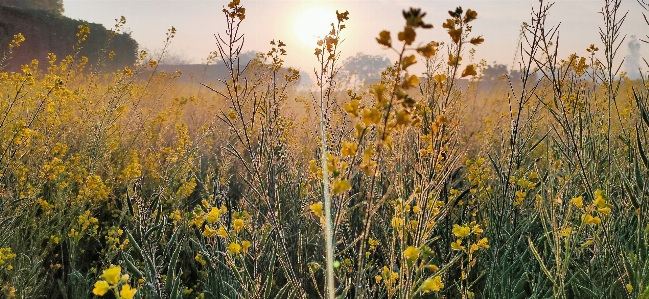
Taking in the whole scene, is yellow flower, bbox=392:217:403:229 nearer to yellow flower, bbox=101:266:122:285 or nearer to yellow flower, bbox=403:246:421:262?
yellow flower, bbox=403:246:421:262

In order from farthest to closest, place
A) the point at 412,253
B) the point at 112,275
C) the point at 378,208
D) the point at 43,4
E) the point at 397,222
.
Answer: the point at 43,4 < the point at 378,208 < the point at 397,222 < the point at 412,253 < the point at 112,275

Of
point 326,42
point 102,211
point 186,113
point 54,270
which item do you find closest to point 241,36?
point 326,42

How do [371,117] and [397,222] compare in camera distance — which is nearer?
[371,117]

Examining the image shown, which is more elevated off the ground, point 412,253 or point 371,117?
point 371,117

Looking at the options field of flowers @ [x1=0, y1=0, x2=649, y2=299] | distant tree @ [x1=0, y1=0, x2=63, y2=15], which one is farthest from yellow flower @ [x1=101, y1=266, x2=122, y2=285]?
distant tree @ [x1=0, y1=0, x2=63, y2=15]

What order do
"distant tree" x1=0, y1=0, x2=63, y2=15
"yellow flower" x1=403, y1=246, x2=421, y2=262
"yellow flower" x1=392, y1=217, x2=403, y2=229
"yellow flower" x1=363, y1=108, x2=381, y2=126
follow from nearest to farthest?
"yellow flower" x1=363, y1=108, x2=381, y2=126
"yellow flower" x1=403, y1=246, x2=421, y2=262
"yellow flower" x1=392, y1=217, x2=403, y2=229
"distant tree" x1=0, y1=0, x2=63, y2=15

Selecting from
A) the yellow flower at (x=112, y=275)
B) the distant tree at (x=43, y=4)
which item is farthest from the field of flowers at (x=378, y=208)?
the distant tree at (x=43, y=4)

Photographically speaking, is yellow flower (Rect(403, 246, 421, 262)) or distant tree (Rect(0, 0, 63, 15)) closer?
yellow flower (Rect(403, 246, 421, 262))

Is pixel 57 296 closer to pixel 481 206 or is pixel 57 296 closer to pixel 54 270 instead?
pixel 54 270

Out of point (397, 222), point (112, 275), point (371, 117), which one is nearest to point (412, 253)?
point (397, 222)

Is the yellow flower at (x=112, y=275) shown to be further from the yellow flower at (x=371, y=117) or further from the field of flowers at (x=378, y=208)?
the yellow flower at (x=371, y=117)

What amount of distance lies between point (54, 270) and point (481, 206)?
2364 millimetres

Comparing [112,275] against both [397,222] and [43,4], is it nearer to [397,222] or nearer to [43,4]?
[397,222]

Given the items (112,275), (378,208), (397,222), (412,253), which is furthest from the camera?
(378,208)
